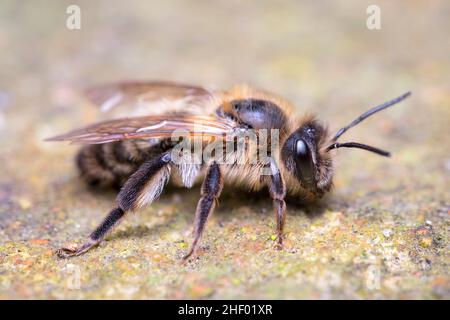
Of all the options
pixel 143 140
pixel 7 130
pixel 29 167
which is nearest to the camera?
pixel 143 140

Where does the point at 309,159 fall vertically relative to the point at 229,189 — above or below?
above

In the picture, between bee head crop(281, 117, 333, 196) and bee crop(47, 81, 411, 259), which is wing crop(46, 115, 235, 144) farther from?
bee head crop(281, 117, 333, 196)

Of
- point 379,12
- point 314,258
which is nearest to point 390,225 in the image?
point 314,258

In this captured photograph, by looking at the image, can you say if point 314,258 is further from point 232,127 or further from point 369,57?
point 369,57

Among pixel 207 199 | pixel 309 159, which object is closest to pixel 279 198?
pixel 309 159

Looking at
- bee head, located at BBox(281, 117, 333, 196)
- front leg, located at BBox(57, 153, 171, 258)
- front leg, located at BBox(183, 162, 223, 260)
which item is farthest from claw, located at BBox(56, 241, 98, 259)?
bee head, located at BBox(281, 117, 333, 196)

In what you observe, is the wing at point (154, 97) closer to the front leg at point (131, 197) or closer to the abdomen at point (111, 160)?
the abdomen at point (111, 160)

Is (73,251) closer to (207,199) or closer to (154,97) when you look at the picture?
(207,199)

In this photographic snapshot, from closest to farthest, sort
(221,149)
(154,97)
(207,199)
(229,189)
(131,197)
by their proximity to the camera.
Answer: (207,199) < (131,197) < (221,149) < (229,189) < (154,97)
